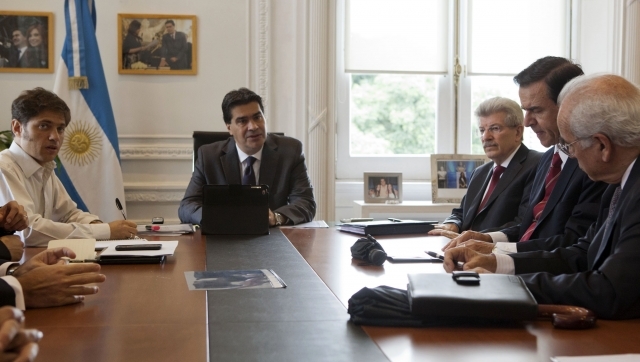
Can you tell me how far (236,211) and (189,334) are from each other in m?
1.92

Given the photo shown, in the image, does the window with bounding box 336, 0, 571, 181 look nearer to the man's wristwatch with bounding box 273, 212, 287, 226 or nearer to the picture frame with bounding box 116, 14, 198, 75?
the picture frame with bounding box 116, 14, 198, 75

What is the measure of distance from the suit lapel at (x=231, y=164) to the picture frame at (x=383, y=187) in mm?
1453

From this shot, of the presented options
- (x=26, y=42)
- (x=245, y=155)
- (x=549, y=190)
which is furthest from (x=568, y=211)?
(x=26, y=42)

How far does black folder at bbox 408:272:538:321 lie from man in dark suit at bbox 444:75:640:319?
20 centimetres

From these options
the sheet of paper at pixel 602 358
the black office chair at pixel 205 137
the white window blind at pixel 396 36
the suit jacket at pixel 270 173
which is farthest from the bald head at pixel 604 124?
the white window blind at pixel 396 36

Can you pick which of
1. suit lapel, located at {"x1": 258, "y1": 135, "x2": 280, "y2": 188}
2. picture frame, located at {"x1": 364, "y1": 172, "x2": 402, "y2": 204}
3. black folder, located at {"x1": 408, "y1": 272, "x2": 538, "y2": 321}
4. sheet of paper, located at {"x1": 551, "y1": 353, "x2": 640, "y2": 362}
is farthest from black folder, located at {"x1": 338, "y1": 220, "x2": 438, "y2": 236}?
sheet of paper, located at {"x1": 551, "y1": 353, "x2": 640, "y2": 362}

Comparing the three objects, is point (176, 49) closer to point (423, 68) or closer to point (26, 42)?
point (26, 42)

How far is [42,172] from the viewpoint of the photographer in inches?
145

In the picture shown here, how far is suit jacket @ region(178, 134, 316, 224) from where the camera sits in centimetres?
426

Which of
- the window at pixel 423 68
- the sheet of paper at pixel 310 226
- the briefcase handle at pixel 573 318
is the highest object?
the window at pixel 423 68

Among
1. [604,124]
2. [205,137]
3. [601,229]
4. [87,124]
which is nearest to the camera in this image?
[604,124]

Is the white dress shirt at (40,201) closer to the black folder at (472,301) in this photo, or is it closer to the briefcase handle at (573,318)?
the black folder at (472,301)

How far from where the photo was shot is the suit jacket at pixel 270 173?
4262mm

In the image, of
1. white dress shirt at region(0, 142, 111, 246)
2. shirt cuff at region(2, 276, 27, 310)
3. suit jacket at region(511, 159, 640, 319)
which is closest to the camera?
suit jacket at region(511, 159, 640, 319)
